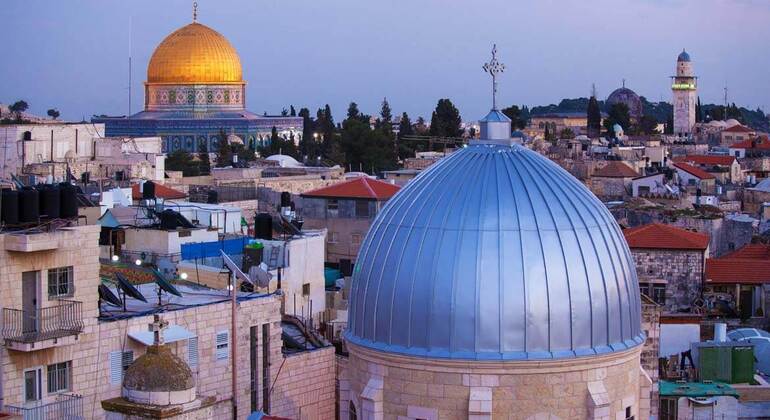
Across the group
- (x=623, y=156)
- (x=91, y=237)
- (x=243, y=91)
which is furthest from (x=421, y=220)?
(x=243, y=91)

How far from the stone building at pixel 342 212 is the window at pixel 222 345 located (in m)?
16.2

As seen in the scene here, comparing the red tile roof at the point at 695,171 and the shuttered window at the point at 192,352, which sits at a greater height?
the red tile roof at the point at 695,171

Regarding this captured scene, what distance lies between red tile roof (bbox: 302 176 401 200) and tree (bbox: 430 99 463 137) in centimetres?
3226

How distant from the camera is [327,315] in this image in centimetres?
2567

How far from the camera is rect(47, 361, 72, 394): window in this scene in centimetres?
1617

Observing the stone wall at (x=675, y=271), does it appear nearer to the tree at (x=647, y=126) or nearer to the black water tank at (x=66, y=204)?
the black water tank at (x=66, y=204)

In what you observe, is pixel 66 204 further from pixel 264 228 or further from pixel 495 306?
pixel 264 228

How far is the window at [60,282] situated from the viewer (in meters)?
16.3

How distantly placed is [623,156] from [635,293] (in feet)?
180

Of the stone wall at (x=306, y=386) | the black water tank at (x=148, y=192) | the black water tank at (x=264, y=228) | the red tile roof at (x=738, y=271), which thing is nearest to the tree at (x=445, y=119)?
the red tile roof at (x=738, y=271)

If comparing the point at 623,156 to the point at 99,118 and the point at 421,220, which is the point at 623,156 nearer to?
the point at 99,118

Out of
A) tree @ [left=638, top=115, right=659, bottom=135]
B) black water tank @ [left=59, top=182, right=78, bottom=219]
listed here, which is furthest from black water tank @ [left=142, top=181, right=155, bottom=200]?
tree @ [left=638, top=115, right=659, bottom=135]

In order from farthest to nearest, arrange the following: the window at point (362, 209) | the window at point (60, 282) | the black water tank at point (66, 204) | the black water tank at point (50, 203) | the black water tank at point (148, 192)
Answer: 1. the window at point (362, 209)
2. the black water tank at point (148, 192)
3. the black water tank at point (66, 204)
4. the black water tank at point (50, 203)
5. the window at point (60, 282)

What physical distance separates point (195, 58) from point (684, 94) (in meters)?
46.1
